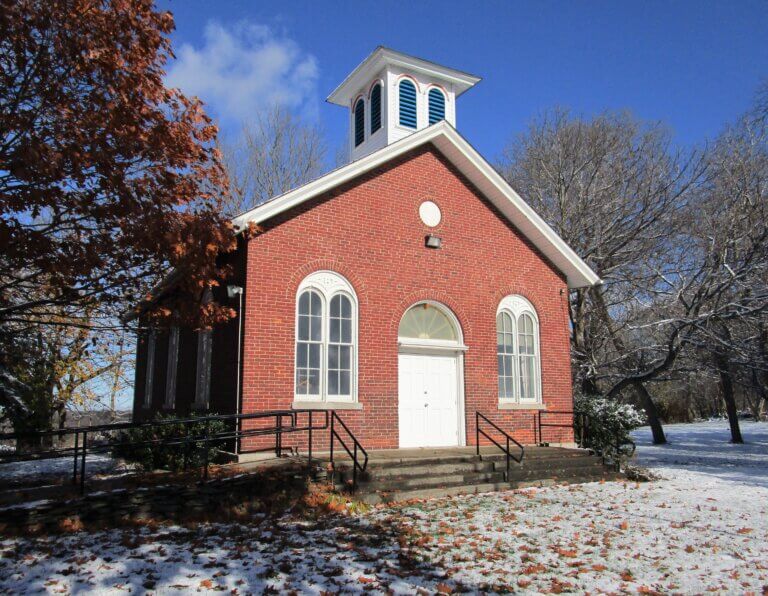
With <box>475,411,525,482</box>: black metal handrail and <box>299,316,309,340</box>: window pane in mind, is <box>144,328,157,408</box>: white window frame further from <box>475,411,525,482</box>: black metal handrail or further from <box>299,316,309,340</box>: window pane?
<box>475,411,525,482</box>: black metal handrail

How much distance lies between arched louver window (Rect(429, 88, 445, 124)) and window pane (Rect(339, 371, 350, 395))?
8330 mm

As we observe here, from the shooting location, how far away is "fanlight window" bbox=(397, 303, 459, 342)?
557 inches

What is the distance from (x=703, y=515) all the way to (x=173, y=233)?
8.83 m

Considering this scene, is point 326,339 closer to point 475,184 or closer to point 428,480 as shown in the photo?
point 428,480

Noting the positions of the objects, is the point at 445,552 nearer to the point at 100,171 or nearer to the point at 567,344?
the point at 100,171

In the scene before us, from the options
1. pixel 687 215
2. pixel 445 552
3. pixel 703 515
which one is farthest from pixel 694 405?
pixel 445 552

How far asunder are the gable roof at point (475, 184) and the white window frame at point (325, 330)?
1533mm

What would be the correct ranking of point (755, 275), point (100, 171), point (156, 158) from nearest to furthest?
point (100, 171) → point (156, 158) → point (755, 275)

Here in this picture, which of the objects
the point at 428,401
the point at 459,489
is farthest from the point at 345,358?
the point at 459,489

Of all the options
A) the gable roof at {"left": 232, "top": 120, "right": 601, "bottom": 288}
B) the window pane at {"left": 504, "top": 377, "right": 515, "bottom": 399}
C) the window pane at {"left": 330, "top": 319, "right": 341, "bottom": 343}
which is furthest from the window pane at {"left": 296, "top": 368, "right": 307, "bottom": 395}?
the window pane at {"left": 504, "top": 377, "right": 515, "bottom": 399}

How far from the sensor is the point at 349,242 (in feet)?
44.5

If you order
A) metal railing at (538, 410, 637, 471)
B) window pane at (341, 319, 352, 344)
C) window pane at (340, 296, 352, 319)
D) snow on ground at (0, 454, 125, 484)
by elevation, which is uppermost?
window pane at (340, 296, 352, 319)

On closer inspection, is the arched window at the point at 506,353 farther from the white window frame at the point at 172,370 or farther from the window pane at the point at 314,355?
the white window frame at the point at 172,370

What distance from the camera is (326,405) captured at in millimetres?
12609
